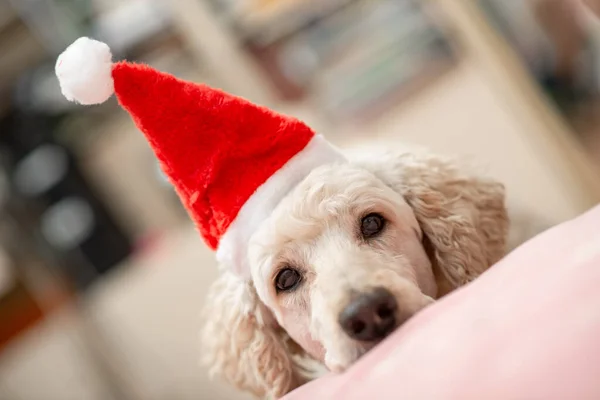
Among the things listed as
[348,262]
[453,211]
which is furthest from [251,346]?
[453,211]

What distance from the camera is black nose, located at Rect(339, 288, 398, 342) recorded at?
78 centimetres

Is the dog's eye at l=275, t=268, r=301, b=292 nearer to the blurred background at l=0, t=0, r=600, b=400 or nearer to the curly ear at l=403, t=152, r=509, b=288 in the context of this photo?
the curly ear at l=403, t=152, r=509, b=288

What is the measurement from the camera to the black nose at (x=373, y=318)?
780 mm

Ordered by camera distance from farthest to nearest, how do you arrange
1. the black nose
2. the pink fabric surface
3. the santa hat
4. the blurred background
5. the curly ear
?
the blurred background, the curly ear, the santa hat, the black nose, the pink fabric surface

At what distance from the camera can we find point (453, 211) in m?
1.06

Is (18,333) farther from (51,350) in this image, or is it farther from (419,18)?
(419,18)

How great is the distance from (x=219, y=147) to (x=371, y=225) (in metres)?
0.28

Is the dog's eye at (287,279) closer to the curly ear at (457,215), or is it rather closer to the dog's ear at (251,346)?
the dog's ear at (251,346)

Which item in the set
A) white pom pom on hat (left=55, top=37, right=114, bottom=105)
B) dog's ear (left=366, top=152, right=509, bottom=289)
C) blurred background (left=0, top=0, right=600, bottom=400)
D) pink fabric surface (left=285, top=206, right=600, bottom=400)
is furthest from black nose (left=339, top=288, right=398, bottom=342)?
blurred background (left=0, top=0, right=600, bottom=400)

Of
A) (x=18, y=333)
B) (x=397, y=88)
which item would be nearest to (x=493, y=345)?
(x=397, y=88)

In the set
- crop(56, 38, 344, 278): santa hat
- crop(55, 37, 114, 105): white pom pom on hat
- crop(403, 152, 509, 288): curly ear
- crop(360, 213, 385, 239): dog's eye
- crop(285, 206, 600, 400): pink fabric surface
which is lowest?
crop(403, 152, 509, 288): curly ear

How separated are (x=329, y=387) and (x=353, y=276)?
0.67ft

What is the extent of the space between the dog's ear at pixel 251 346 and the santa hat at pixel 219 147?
0.31 ft

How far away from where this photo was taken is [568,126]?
89.4 inches
